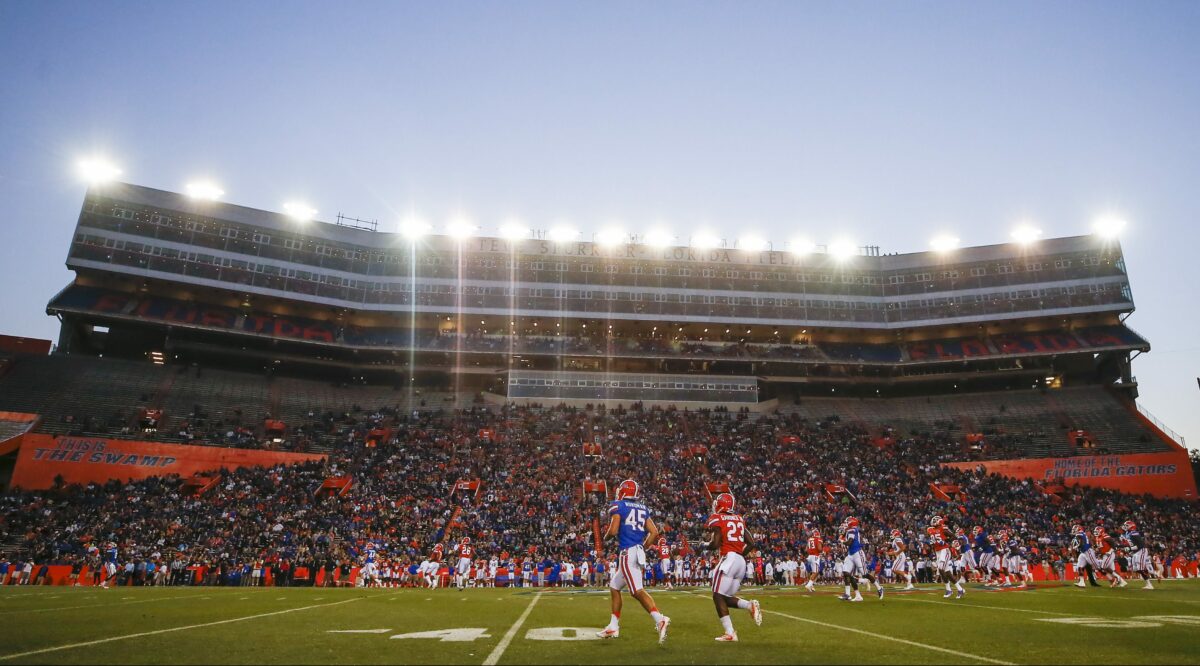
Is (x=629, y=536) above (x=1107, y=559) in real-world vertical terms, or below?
above

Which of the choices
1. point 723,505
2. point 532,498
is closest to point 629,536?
point 723,505

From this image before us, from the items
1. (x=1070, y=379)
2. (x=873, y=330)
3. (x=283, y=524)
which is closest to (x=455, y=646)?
(x=283, y=524)

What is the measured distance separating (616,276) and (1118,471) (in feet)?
129

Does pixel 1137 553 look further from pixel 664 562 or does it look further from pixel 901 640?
pixel 901 640

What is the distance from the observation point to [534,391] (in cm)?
5522

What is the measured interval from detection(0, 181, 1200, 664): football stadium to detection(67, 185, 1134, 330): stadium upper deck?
273mm

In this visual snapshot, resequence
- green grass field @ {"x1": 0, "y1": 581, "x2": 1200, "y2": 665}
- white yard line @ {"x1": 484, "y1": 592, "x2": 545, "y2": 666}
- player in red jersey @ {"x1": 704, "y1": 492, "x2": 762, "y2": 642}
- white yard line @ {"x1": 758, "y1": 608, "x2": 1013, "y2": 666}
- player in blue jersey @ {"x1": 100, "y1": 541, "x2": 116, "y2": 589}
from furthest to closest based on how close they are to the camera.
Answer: player in blue jersey @ {"x1": 100, "y1": 541, "x2": 116, "y2": 589}
player in red jersey @ {"x1": 704, "y1": 492, "x2": 762, "y2": 642}
green grass field @ {"x1": 0, "y1": 581, "x2": 1200, "y2": 665}
white yard line @ {"x1": 758, "y1": 608, "x2": 1013, "y2": 666}
white yard line @ {"x1": 484, "y1": 592, "x2": 545, "y2": 666}

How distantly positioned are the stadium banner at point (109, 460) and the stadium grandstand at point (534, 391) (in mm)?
145

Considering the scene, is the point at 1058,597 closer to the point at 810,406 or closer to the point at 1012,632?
the point at 1012,632

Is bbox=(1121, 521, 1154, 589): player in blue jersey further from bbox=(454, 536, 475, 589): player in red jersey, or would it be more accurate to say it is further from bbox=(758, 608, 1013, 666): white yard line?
bbox=(454, 536, 475, 589): player in red jersey

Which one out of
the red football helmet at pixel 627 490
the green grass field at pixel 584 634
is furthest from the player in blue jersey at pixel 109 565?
the red football helmet at pixel 627 490

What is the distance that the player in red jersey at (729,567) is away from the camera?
31.1 feet

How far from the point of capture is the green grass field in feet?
24.2

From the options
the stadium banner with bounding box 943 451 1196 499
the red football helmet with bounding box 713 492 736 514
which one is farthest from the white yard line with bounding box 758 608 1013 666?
the stadium banner with bounding box 943 451 1196 499
